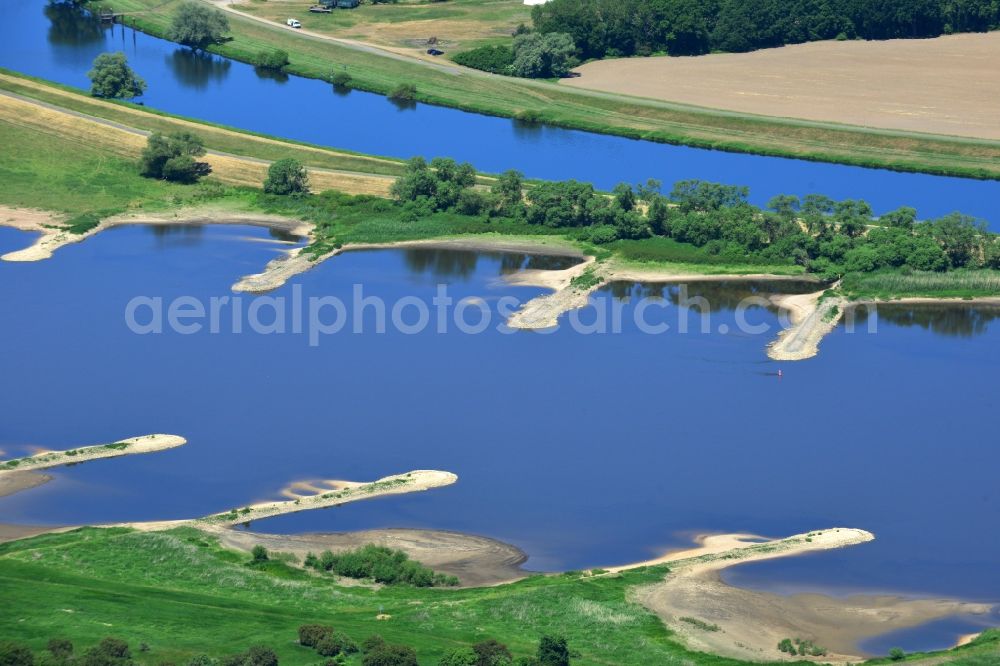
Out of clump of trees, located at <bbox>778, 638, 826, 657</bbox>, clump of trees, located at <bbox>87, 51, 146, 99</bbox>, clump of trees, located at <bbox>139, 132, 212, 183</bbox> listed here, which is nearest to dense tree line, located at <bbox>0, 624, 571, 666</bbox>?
clump of trees, located at <bbox>778, 638, 826, 657</bbox>

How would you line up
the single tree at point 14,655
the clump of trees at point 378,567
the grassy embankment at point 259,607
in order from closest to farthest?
the single tree at point 14,655
the grassy embankment at point 259,607
the clump of trees at point 378,567

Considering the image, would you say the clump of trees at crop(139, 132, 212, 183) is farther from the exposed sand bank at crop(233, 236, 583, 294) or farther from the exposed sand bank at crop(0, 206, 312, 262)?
the exposed sand bank at crop(233, 236, 583, 294)

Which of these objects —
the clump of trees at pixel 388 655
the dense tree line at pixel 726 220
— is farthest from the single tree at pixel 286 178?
the clump of trees at pixel 388 655

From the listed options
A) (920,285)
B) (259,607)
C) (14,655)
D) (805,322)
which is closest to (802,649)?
(259,607)

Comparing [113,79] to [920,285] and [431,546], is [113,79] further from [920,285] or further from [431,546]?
[431,546]

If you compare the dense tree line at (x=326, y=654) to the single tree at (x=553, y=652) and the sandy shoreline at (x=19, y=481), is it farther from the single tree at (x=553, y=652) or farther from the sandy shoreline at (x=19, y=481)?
the sandy shoreline at (x=19, y=481)

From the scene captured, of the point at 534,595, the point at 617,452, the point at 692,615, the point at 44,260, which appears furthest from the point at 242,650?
the point at 44,260

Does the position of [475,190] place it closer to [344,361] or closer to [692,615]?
[344,361]
